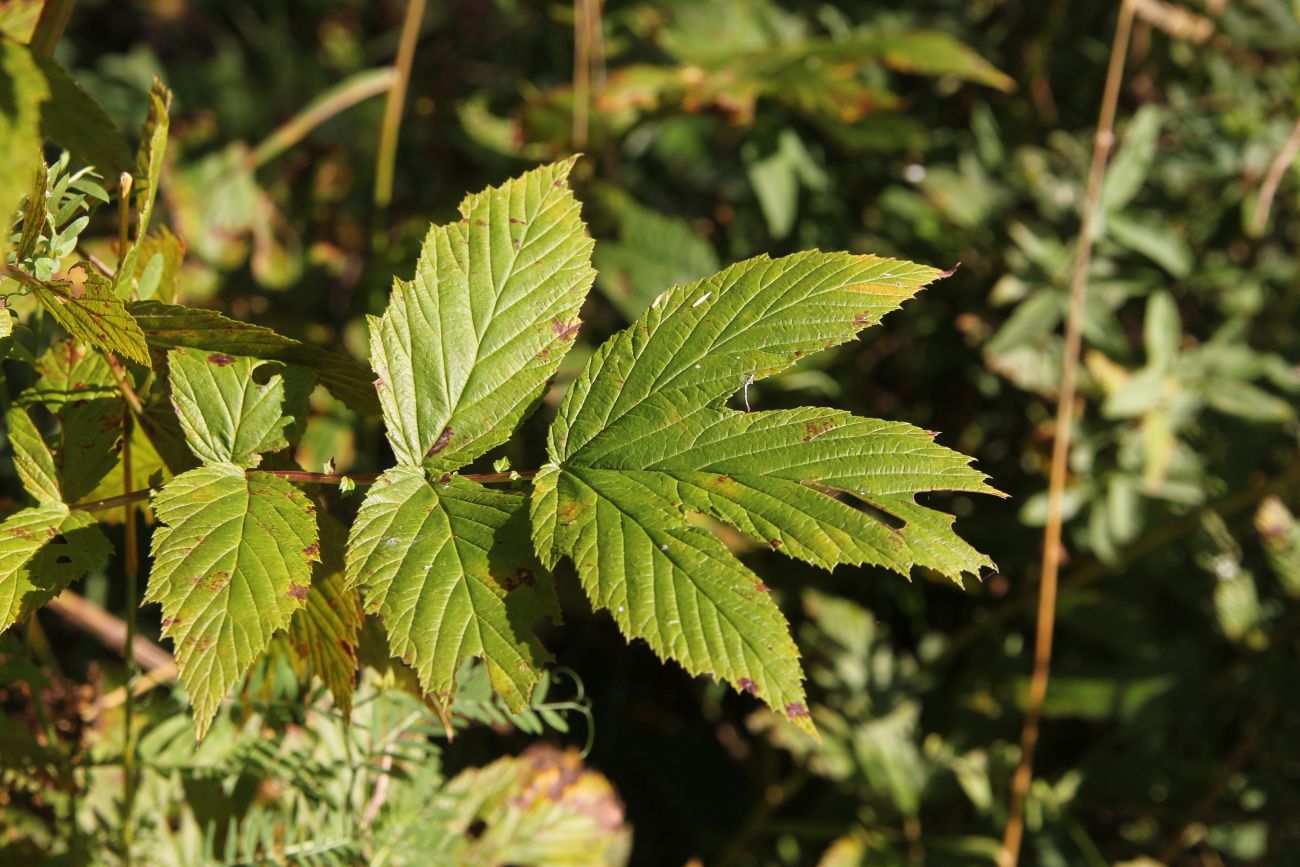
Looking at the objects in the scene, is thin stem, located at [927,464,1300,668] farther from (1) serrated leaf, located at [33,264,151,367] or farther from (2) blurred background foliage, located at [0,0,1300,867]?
(1) serrated leaf, located at [33,264,151,367]

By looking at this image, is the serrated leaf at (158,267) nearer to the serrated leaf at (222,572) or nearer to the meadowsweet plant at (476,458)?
the meadowsweet plant at (476,458)

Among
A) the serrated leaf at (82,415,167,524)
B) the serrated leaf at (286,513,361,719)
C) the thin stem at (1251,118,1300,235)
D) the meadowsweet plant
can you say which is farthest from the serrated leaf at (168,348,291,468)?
the thin stem at (1251,118,1300,235)

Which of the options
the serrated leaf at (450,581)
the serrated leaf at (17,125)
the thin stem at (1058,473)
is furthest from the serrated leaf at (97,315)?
the thin stem at (1058,473)

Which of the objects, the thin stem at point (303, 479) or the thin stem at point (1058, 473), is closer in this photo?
the thin stem at point (303, 479)

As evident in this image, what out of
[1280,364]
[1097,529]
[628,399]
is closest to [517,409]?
[628,399]

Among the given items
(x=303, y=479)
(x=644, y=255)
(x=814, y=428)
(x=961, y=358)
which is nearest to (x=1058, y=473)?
(x=961, y=358)

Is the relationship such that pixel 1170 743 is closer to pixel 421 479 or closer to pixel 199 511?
pixel 421 479

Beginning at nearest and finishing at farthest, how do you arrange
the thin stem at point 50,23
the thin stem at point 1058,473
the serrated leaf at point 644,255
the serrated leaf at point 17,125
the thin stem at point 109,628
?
the serrated leaf at point 17,125, the thin stem at point 50,23, the thin stem at point 109,628, the thin stem at point 1058,473, the serrated leaf at point 644,255
